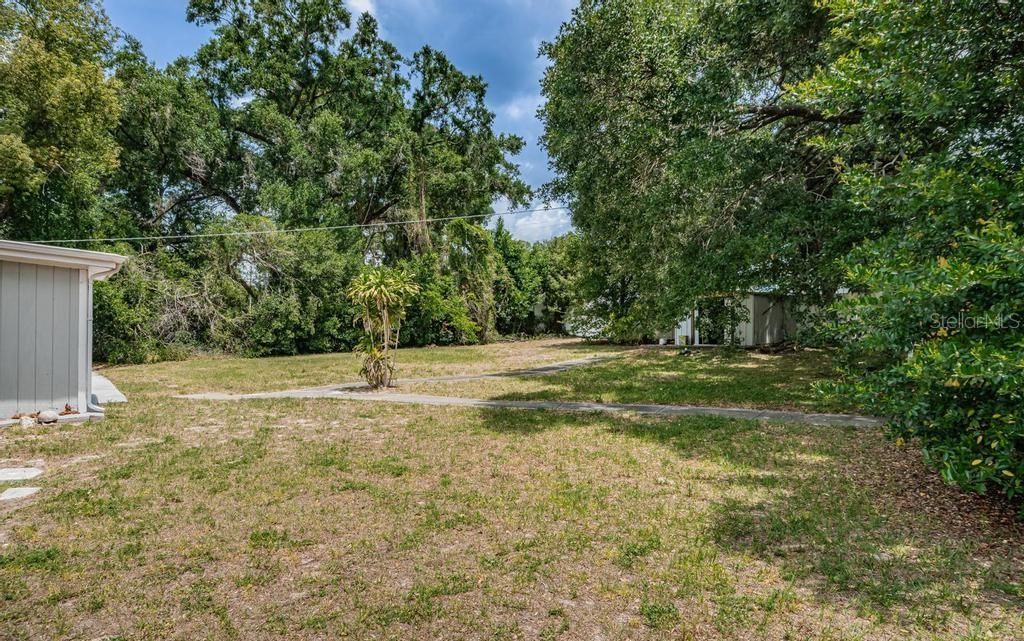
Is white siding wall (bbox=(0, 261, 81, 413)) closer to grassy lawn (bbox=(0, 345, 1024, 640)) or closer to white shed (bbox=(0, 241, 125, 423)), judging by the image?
white shed (bbox=(0, 241, 125, 423))

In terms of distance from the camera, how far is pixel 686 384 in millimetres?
10734

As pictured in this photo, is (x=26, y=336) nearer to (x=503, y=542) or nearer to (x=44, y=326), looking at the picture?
(x=44, y=326)

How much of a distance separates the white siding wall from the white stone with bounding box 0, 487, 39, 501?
11.1 ft

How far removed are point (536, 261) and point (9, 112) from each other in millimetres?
20131

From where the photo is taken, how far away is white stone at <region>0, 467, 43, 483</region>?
15.9 ft

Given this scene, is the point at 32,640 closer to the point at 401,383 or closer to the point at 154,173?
the point at 401,383

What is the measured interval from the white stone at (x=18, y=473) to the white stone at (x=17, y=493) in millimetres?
349

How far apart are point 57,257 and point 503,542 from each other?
7276 mm

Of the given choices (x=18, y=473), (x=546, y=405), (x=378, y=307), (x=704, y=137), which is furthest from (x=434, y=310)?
(x=18, y=473)

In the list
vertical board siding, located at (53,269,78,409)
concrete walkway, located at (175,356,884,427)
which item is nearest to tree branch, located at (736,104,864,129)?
concrete walkway, located at (175,356,884,427)

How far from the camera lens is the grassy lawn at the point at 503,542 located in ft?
8.55

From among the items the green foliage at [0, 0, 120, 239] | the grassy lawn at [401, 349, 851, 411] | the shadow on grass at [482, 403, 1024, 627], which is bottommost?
the shadow on grass at [482, 403, 1024, 627]

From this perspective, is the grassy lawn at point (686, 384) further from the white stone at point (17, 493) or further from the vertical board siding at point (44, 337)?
the white stone at point (17, 493)

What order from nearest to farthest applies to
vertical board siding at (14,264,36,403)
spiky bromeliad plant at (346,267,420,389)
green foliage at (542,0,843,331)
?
vertical board siding at (14,264,36,403)
green foliage at (542,0,843,331)
spiky bromeliad plant at (346,267,420,389)
